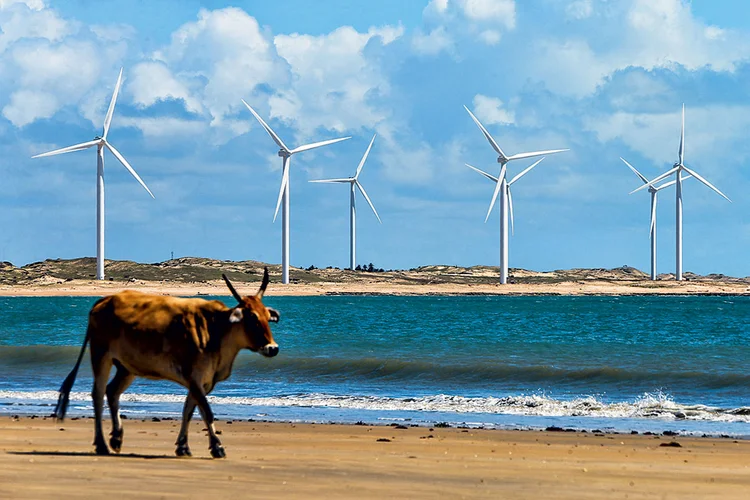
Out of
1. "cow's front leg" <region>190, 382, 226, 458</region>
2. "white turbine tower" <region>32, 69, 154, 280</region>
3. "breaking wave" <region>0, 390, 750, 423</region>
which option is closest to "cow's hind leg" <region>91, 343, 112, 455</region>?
"cow's front leg" <region>190, 382, 226, 458</region>

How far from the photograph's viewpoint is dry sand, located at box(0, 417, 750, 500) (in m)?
12.5

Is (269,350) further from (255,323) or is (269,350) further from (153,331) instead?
(153,331)

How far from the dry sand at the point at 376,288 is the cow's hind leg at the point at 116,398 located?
117 meters

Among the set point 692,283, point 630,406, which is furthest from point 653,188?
point 630,406

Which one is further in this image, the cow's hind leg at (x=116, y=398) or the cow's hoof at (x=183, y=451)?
the cow's hind leg at (x=116, y=398)

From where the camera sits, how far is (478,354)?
49.5 meters

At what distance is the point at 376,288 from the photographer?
584 ft

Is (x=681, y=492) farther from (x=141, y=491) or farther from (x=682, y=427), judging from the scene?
(x=682, y=427)

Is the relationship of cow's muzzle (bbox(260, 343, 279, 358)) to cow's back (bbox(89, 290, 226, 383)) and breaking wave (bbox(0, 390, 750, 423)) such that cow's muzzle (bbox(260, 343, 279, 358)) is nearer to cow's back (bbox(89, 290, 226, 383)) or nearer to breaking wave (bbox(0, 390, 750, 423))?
cow's back (bbox(89, 290, 226, 383))

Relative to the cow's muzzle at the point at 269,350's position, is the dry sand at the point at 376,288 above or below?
below

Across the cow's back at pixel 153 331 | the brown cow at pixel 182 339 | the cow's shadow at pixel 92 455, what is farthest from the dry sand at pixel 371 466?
the cow's back at pixel 153 331

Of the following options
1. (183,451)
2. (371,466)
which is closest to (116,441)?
(183,451)

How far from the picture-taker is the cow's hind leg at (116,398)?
52.0 ft

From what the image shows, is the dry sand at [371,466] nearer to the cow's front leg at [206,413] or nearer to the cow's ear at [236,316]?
the cow's front leg at [206,413]
